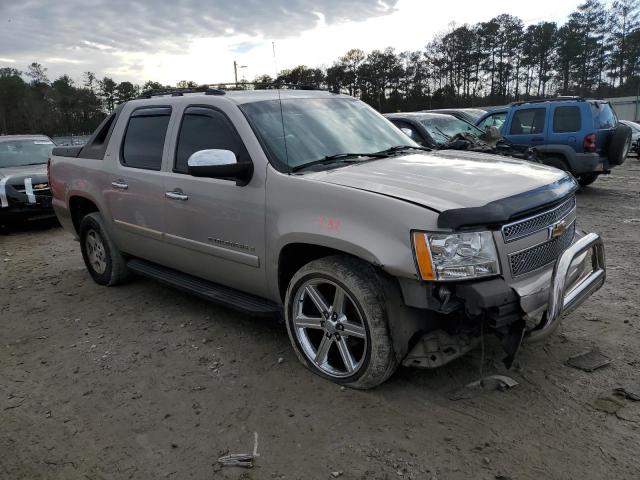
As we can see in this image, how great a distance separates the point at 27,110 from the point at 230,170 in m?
59.4

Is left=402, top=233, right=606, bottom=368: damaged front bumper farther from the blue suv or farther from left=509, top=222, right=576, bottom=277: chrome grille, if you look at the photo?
the blue suv

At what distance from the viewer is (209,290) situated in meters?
3.97

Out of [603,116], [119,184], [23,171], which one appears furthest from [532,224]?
[23,171]

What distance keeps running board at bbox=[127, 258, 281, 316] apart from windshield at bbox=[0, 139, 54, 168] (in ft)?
20.8

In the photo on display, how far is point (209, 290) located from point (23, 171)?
6.86 meters

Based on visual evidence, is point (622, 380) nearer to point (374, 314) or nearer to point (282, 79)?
point (374, 314)

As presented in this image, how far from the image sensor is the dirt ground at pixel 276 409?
2516 millimetres

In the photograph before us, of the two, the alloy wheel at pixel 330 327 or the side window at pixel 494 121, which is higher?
the side window at pixel 494 121

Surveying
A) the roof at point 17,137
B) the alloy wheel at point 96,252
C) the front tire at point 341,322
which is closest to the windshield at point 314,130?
the front tire at point 341,322

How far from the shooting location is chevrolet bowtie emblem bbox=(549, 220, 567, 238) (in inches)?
117

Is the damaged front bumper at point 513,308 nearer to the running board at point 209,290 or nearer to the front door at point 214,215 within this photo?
the running board at point 209,290

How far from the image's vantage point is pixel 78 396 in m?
3.30

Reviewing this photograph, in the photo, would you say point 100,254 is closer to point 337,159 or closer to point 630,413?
point 337,159

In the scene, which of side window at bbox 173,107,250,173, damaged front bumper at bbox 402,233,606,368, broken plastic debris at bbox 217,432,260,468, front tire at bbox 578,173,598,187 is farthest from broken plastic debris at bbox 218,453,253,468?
front tire at bbox 578,173,598,187
